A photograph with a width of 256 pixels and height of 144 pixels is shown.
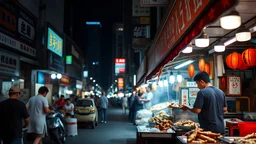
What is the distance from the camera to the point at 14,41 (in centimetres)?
1510

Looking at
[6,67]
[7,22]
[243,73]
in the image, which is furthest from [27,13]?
[243,73]

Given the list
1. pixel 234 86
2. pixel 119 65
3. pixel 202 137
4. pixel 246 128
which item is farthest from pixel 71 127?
pixel 119 65

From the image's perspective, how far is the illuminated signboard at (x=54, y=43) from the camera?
21.5 metres

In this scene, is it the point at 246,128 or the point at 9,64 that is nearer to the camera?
the point at 246,128

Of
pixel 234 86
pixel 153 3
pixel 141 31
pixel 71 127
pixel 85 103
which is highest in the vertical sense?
pixel 141 31

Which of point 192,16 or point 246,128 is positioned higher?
point 192,16

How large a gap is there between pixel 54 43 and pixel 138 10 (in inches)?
280

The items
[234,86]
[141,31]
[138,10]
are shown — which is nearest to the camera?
[234,86]

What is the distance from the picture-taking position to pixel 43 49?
20531mm

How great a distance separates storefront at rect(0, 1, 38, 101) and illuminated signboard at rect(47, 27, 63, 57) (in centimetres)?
224

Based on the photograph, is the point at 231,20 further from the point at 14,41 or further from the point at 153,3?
the point at 14,41

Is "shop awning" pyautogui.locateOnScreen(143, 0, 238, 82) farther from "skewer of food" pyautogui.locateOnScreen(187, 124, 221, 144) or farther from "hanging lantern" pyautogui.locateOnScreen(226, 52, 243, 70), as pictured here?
"hanging lantern" pyautogui.locateOnScreen(226, 52, 243, 70)

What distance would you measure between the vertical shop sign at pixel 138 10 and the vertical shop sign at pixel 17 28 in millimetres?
6779

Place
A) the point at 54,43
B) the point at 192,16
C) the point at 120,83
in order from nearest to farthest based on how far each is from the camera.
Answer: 1. the point at 192,16
2. the point at 54,43
3. the point at 120,83
